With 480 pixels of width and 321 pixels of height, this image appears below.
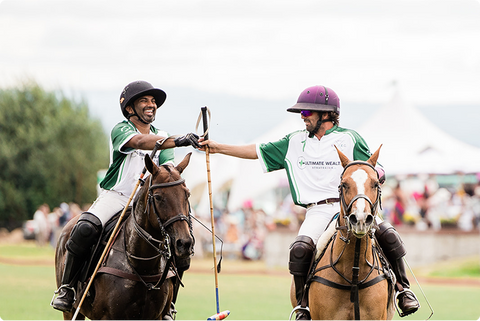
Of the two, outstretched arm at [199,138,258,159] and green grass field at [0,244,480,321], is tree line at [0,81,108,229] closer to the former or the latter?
green grass field at [0,244,480,321]

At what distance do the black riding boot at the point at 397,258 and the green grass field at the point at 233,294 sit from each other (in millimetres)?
5943

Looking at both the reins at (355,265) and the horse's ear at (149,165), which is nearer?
the reins at (355,265)

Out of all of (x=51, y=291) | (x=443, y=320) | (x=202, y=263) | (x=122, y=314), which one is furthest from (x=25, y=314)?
(x=202, y=263)

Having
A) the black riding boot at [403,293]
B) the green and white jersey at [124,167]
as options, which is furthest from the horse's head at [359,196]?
the green and white jersey at [124,167]

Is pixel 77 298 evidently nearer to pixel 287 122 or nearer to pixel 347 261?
pixel 347 261

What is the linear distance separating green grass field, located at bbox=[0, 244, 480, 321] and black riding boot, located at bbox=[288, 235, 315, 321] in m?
5.97

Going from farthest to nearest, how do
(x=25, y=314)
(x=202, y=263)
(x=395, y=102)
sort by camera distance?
(x=395, y=102) < (x=202, y=263) < (x=25, y=314)

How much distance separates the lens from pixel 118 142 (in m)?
7.09

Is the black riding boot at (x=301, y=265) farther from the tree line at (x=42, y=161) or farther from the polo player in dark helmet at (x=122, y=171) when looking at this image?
the tree line at (x=42, y=161)

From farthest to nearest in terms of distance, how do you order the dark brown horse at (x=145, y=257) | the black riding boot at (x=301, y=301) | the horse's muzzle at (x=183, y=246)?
the black riding boot at (x=301, y=301) → the dark brown horse at (x=145, y=257) → the horse's muzzle at (x=183, y=246)

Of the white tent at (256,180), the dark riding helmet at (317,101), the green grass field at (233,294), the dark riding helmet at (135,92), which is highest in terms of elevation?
the dark riding helmet at (135,92)

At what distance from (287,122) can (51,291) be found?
17.7 meters

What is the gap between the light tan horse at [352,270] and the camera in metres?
5.84

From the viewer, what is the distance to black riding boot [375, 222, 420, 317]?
22.3ft
